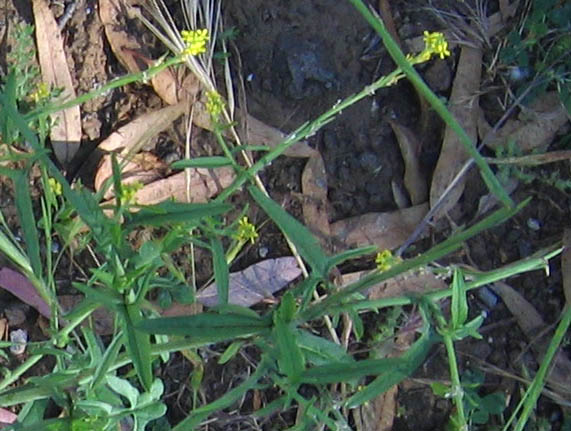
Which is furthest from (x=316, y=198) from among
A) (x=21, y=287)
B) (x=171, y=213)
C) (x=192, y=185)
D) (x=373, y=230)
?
(x=171, y=213)

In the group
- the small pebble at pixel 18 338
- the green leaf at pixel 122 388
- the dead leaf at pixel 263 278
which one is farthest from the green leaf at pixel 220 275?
the small pebble at pixel 18 338

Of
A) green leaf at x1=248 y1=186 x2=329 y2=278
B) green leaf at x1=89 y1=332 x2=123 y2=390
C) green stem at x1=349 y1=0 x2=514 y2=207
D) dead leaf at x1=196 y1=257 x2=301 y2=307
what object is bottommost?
dead leaf at x1=196 y1=257 x2=301 y2=307

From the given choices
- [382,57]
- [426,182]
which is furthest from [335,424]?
[382,57]

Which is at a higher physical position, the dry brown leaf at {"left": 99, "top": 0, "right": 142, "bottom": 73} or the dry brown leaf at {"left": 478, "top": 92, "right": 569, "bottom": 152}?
the dry brown leaf at {"left": 99, "top": 0, "right": 142, "bottom": 73}

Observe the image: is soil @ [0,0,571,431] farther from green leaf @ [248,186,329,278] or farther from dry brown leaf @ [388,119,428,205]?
green leaf @ [248,186,329,278]

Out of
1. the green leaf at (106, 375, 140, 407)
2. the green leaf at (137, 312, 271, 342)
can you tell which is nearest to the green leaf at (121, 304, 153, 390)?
the green leaf at (137, 312, 271, 342)

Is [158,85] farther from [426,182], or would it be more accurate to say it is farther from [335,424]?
[335,424]
